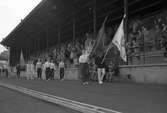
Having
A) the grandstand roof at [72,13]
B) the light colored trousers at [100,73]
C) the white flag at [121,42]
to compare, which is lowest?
the light colored trousers at [100,73]

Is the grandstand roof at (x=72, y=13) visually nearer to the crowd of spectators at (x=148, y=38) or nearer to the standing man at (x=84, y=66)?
the crowd of spectators at (x=148, y=38)

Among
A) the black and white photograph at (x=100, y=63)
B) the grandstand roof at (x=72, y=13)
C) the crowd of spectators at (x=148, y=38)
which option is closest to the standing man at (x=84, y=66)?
the black and white photograph at (x=100, y=63)

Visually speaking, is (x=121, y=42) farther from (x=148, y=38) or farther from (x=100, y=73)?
(x=148, y=38)

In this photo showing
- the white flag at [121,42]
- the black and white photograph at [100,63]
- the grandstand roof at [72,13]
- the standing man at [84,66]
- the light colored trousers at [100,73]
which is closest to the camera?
the black and white photograph at [100,63]

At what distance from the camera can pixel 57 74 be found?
90.7ft

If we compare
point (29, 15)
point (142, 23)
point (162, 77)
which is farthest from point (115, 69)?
point (29, 15)

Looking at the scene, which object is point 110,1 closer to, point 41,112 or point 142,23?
point 142,23

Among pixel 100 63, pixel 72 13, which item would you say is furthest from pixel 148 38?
pixel 72 13

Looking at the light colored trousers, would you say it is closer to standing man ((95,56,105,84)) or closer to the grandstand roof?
standing man ((95,56,105,84))

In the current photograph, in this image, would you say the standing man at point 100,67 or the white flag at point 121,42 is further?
the standing man at point 100,67

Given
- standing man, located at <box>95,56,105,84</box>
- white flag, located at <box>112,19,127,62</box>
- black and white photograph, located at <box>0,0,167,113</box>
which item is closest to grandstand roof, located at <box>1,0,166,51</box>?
black and white photograph, located at <box>0,0,167,113</box>

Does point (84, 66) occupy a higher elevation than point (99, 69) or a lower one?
higher

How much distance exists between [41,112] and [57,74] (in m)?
19.7

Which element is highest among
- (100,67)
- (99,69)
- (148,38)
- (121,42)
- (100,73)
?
(148,38)
